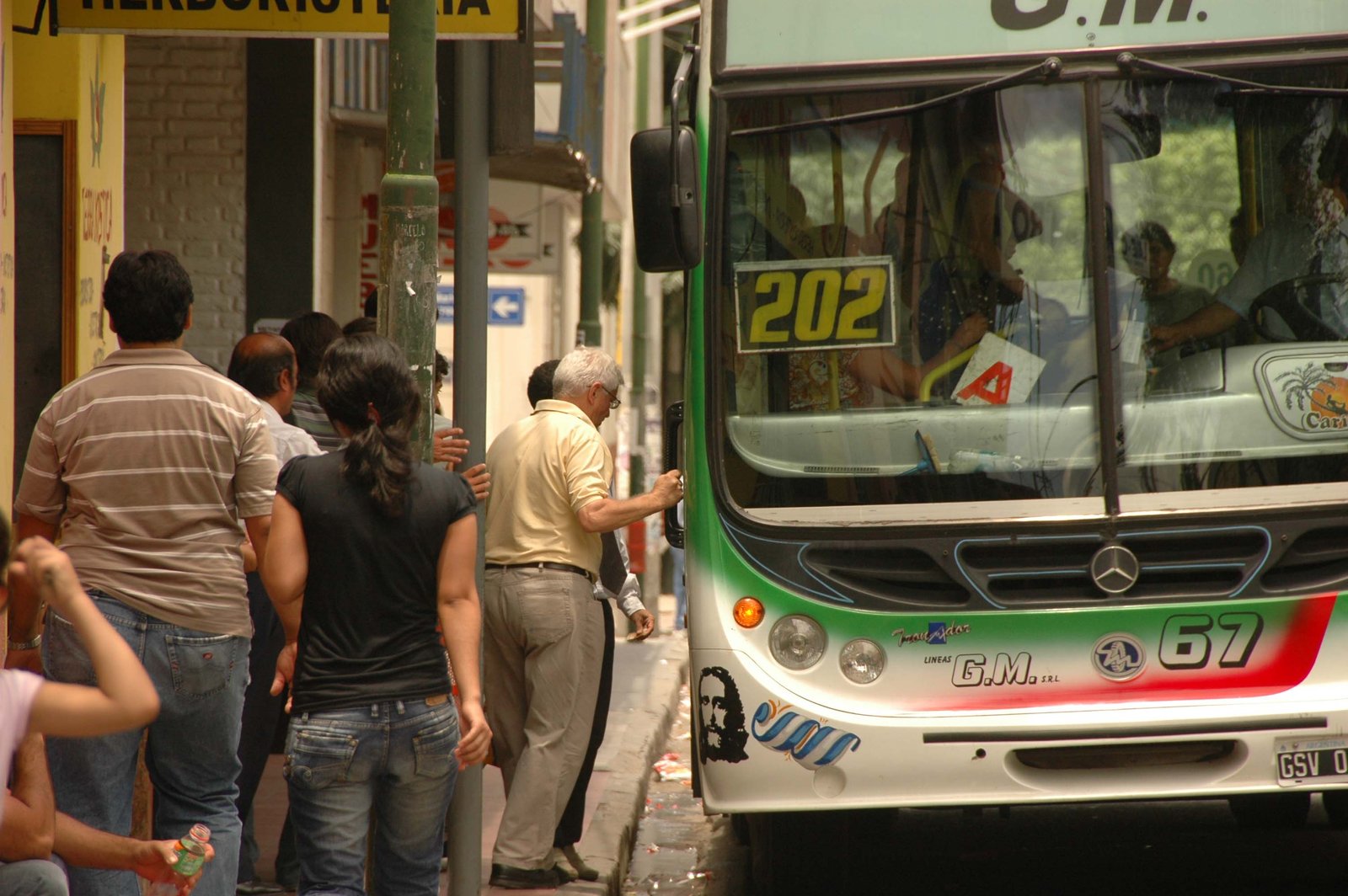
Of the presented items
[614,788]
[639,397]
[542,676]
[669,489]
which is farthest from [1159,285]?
[639,397]

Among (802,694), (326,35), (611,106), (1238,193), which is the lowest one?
(802,694)

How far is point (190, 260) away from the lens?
10.5 m

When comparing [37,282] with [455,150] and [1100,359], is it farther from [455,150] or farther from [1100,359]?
[1100,359]

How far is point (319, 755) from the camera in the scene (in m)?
3.96

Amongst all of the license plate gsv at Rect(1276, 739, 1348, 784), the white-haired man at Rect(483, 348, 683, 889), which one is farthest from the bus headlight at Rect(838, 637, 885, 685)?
the license plate gsv at Rect(1276, 739, 1348, 784)

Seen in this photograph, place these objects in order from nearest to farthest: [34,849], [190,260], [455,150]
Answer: [34,849] → [455,150] → [190,260]

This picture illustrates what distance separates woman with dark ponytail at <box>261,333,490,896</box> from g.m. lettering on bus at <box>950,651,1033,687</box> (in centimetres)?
189

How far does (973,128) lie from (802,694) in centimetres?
180

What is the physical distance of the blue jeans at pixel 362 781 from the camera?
13.0 ft

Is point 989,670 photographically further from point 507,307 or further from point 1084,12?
point 507,307

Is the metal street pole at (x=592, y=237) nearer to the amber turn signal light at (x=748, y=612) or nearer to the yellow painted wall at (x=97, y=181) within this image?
the yellow painted wall at (x=97, y=181)

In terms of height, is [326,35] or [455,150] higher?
[326,35]

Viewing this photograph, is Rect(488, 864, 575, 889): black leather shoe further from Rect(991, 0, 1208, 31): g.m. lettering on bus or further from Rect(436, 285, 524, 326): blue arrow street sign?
Rect(436, 285, 524, 326): blue arrow street sign

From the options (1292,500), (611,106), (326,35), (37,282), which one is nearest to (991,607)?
(1292,500)
